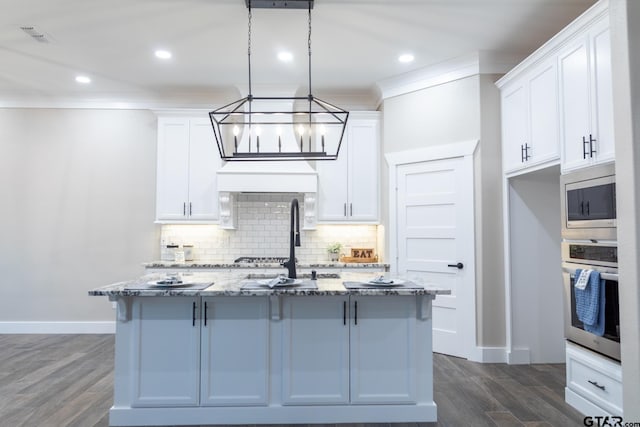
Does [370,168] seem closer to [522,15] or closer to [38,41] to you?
[522,15]

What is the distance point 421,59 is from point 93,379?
4475 millimetres

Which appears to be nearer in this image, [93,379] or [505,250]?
[93,379]

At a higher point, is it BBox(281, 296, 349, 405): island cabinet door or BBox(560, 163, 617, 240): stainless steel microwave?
BBox(560, 163, 617, 240): stainless steel microwave

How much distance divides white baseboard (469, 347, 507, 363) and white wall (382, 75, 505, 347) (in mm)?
41

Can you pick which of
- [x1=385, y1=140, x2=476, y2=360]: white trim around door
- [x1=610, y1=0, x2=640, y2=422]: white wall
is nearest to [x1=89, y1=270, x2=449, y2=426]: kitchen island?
[x1=610, y1=0, x2=640, y2=422]: white wall

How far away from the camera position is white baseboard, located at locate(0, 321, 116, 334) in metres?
5.09

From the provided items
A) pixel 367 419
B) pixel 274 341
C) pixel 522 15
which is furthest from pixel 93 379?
pixel 522 15

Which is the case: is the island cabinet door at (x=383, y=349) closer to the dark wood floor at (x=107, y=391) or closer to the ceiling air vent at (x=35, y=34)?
the dark wood floor at (x=107, y=391)

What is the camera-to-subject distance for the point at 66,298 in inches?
203

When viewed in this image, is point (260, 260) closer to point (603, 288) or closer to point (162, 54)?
point (162, 54)

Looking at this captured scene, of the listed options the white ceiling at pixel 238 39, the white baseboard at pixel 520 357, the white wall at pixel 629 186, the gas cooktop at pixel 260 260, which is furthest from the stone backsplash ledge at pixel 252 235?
the white wall at pixel 629 186

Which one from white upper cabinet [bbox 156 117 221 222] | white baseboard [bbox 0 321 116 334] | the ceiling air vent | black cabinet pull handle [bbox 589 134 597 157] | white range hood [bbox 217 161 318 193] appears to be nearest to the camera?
black cabinet pull handle [bbox 589 134 597 157]

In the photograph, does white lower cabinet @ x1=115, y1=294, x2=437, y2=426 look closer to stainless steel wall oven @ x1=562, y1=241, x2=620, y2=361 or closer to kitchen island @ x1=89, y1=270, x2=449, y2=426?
kitchen island @ x1=89, y1=270, x2=449, y2=426

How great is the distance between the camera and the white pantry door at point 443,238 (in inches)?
162
